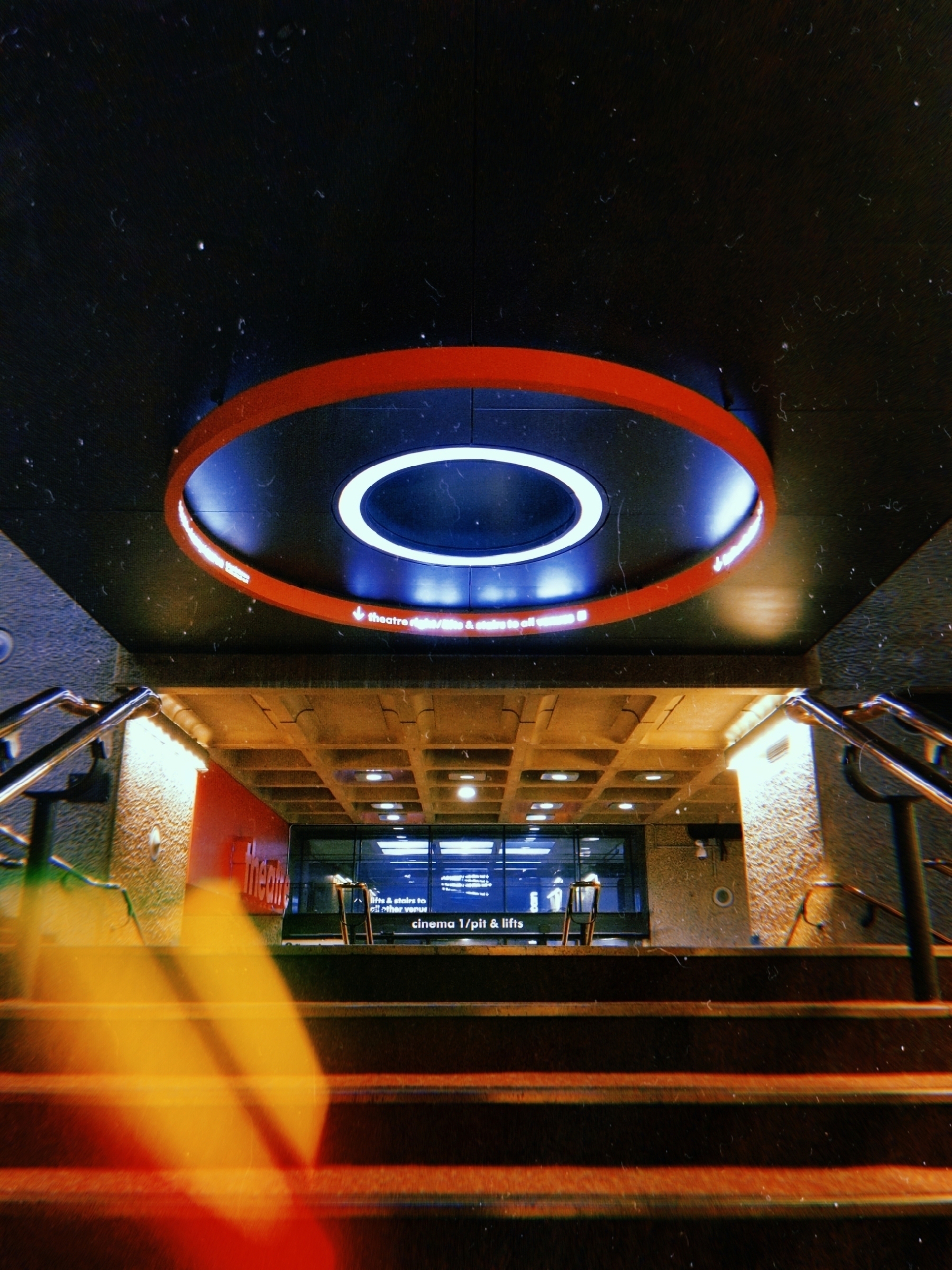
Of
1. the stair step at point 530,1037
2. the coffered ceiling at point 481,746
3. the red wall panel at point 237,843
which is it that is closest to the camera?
the stair step at point 530,1037

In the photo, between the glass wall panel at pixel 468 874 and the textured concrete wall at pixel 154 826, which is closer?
the textured concrete wall at pixel 154 826

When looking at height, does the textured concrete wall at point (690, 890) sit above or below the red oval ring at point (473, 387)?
below

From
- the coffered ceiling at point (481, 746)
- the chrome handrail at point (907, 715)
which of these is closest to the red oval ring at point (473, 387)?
the chrome handrail at point (907, 715)

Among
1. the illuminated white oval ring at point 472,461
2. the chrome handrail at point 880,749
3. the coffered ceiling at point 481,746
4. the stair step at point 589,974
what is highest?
the illuminated white oval ring at point 472,461

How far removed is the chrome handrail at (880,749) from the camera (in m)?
3.09

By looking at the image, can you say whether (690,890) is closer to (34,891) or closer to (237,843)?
(237,843)

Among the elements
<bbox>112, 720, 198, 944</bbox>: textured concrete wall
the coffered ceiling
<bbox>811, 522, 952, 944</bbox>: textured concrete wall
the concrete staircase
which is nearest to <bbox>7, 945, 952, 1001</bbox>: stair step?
the concrete staircase

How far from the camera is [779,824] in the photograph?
8.07 m

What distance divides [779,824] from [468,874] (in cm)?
1187

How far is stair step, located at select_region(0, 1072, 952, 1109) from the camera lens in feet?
6.93

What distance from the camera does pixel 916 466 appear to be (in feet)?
15.5

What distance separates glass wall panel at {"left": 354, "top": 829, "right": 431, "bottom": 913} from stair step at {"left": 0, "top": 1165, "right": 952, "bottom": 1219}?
1694cm

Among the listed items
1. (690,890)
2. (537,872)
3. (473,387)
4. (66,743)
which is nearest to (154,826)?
(66,743)

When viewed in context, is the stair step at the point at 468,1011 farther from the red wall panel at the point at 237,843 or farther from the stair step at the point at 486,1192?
the red wall panel at the point at 237,843
